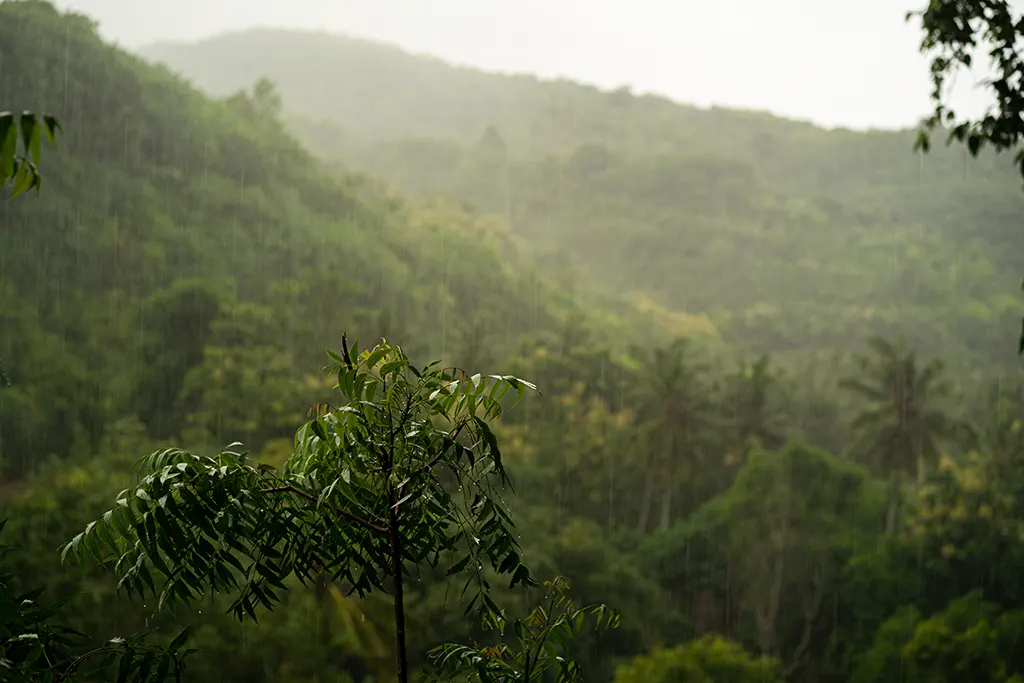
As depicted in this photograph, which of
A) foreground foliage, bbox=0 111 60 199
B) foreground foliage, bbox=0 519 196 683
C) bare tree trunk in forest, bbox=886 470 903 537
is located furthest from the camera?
bare tree trunk in forest, bbox=886 470 903 537

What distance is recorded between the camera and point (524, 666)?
166 centimetres

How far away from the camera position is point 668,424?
2658 centimetres

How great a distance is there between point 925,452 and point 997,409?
15.5 ft

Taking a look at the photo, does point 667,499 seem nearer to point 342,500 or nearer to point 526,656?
point 526,656

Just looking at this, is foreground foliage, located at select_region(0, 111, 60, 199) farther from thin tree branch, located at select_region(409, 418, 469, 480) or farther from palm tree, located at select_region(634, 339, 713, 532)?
palm tree, located at select_region(634, 339, 713, 532)

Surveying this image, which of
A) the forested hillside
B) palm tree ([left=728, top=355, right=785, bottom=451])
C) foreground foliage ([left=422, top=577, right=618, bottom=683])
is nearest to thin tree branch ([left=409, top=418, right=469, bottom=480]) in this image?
foreground foliage ([left=422, top=577, right=618, bottom=683])

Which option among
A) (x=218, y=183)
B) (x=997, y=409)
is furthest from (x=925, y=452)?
(x=218, y=183)

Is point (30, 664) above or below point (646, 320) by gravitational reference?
above

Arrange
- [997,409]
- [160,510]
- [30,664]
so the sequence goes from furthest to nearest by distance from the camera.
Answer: [997,409] < [30,664] < [160,510]

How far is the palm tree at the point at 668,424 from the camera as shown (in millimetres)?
25984

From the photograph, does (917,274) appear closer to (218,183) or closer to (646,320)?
(646,320)

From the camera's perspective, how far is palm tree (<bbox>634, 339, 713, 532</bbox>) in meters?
26.0

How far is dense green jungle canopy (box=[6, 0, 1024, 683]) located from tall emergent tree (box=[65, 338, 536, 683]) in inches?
284

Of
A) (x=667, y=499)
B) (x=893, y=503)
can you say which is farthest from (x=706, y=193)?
(x=893, y=503)
